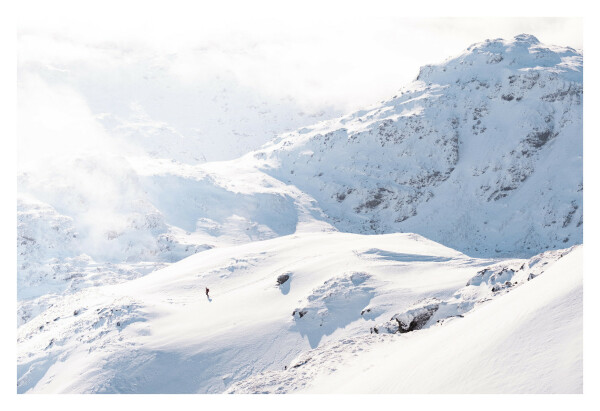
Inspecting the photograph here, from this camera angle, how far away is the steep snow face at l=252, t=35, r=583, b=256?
6225 centimetres

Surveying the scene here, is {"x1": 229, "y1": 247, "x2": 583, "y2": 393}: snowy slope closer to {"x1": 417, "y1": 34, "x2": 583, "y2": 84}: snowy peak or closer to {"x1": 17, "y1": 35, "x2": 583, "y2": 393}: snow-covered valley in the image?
{"x1": 17, "y1": 35, "x2": 583, "y2": 393}: snow-covered valley

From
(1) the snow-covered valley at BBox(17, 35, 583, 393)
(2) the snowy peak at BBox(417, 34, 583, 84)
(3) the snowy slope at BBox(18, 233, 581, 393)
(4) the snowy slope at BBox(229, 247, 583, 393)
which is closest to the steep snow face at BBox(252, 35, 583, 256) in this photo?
(2) the snowy peak at BBox(417, 34, 583, 84)

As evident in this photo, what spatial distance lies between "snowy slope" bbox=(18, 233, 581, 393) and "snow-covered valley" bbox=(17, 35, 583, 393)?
10cm

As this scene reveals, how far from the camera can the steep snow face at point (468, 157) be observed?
62250 mm

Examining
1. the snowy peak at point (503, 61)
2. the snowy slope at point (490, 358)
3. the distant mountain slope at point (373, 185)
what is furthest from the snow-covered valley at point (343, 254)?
the snowy peak at point (503, 61)

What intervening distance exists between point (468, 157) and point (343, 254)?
1959 inches

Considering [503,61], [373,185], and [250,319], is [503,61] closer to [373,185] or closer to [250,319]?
[373,185]

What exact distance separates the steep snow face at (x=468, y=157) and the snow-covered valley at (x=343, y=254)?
286mm

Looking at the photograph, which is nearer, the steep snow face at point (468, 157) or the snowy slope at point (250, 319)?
the snowy slope at point (250, 319)

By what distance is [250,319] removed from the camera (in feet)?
76.5

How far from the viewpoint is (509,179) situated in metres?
67.8

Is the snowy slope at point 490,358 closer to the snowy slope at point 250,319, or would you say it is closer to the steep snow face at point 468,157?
the snowy slope at point 250,319

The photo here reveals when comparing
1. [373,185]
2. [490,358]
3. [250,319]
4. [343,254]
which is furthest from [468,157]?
[490,358]

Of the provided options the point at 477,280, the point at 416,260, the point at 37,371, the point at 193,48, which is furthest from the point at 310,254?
the point at 193,48
